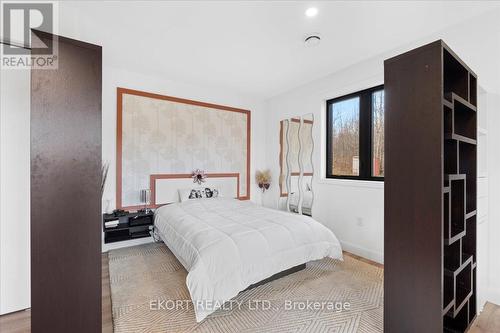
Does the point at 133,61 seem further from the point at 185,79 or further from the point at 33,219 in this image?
the point at 33,219

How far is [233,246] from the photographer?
205 centimetres

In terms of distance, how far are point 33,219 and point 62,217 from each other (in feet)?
0.42

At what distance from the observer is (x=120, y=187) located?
137 inches

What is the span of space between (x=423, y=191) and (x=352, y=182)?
1.91m

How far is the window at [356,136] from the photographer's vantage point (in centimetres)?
317

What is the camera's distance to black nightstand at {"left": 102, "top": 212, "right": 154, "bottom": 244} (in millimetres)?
3152

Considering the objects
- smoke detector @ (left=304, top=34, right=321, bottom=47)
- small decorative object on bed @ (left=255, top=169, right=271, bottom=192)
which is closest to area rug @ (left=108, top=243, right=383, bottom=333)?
small decorative object on bed @ (left=255, top=169, right=271, bottom=192)

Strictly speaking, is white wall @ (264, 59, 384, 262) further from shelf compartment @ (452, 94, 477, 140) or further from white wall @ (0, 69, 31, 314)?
white wall @ (0, 69, 31, 314)

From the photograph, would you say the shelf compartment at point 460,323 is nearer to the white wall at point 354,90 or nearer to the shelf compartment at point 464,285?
the shelf compartment at point 464,285

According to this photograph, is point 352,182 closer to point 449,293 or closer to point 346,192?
point 346,192

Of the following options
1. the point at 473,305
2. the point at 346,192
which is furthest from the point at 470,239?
the point at 346,192

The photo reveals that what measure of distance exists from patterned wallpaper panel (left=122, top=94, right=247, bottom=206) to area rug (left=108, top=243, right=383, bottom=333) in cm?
146

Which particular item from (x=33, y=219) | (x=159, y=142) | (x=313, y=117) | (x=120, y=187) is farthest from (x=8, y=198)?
(x=313, y=117)

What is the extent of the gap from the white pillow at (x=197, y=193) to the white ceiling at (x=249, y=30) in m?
1.89
